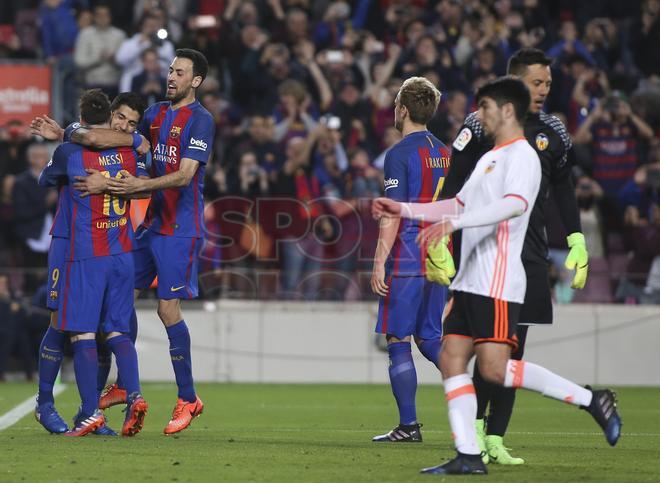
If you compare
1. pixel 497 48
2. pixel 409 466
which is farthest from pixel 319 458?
pixel 497 48

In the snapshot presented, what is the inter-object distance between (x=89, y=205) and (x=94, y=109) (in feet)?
2.06

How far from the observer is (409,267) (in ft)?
28.1

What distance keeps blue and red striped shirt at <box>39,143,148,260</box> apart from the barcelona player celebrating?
34 cm

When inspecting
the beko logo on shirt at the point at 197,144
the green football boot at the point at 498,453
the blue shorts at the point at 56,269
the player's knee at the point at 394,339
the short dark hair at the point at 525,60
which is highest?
the short dark hair at the point at 525,60

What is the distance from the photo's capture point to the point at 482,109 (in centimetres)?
641

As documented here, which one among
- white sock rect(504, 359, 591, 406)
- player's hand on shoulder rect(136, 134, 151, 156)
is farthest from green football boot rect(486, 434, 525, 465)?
player's hand on shoulder rect(136, 134, 151, 156)

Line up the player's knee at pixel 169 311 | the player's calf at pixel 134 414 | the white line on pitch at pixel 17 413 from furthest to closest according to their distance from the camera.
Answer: the white line on pitch at pixel 17 413 < the player's knee at pixel 169 311 < the player's calf at pixel 134 414

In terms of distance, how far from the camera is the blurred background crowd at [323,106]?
15453 mm

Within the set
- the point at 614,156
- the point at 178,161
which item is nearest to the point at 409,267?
the point at 178,161

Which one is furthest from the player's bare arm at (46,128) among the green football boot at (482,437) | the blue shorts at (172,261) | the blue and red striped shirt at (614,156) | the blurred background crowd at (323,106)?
the blue and red striped shirt at (614,156)

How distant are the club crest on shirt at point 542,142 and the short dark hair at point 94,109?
290 centimetres

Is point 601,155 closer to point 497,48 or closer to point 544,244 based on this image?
point 497,48

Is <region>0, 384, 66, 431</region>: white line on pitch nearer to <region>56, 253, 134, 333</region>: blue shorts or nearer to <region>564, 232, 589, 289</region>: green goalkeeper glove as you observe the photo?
<region>56, 253, 134, 333</region>: blue shorts

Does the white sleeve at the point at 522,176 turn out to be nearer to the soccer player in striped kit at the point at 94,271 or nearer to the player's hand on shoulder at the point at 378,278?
the player's hand on shoulder at the point at 378,278
